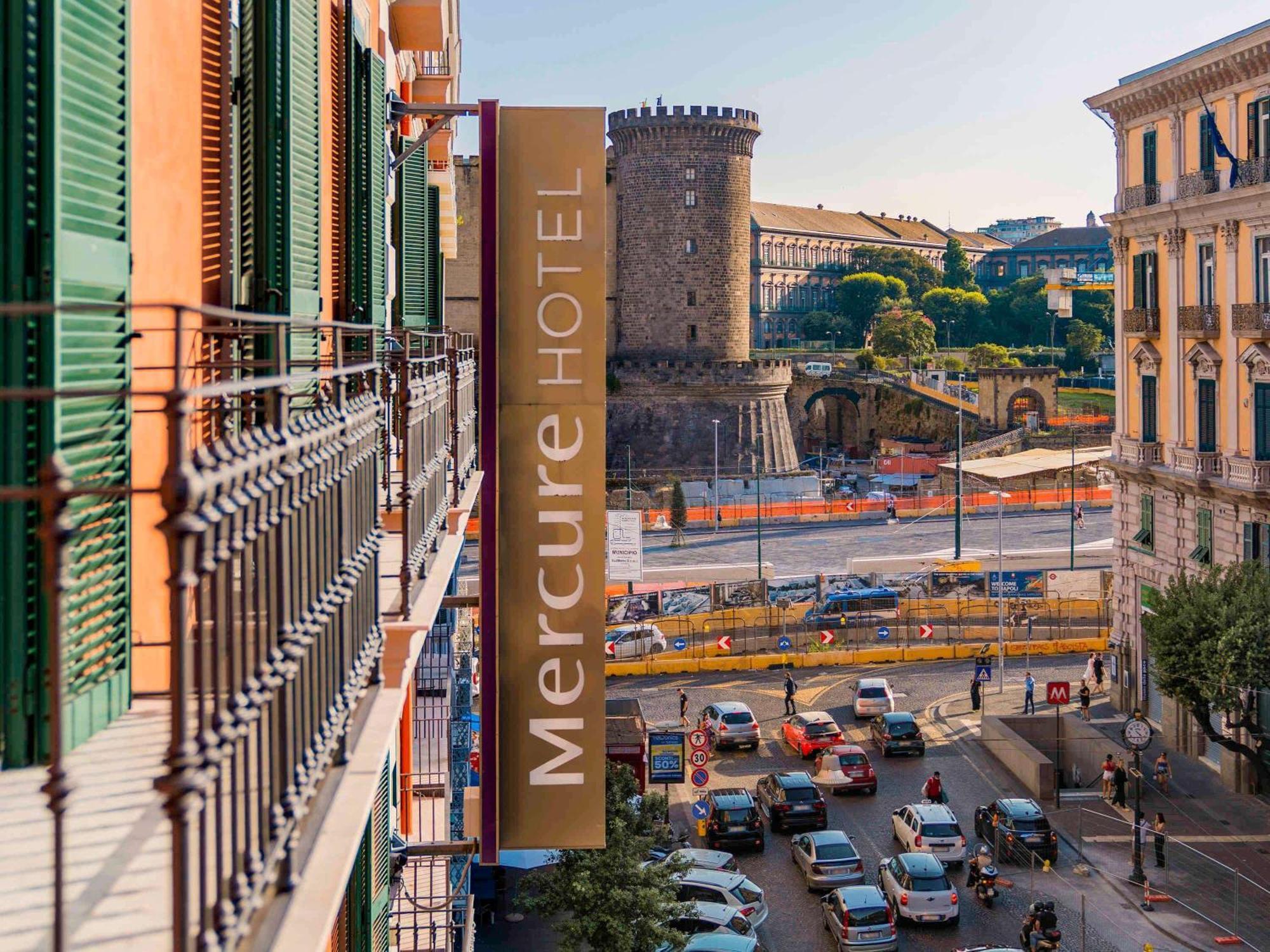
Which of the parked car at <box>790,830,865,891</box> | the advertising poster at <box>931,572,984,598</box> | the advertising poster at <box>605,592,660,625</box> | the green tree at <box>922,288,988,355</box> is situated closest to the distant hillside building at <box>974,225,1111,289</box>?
the green tree at <box>922,288,988,355</box>

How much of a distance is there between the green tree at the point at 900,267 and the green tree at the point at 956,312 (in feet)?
9.48

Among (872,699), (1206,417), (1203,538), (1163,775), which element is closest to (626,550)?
(872,699)

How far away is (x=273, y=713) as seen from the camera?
3.46 metres

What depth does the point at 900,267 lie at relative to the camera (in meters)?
126

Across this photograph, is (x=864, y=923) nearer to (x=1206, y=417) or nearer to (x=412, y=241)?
(x=412, y=241)

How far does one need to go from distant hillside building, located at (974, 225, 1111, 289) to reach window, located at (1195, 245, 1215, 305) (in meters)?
117

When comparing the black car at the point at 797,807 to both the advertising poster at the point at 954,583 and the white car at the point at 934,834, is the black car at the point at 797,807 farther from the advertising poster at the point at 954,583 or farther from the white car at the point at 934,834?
the advertising poster at the point at 954,583

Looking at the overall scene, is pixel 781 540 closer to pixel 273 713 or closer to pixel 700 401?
pixel 700 401

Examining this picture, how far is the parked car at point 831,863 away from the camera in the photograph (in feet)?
70.2

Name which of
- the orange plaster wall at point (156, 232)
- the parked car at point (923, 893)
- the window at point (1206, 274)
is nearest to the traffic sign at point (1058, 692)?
the parked car at point (923, 893)

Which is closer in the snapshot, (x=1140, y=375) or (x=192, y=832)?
(x=192, y=832)

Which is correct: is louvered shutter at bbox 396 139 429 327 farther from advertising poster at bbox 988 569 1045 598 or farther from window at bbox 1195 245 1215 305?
advertising poster at bbox 988 569 1045 598

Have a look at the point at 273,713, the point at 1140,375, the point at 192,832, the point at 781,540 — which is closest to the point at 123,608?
the point at 273,713

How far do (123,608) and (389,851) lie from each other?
6485 mm
